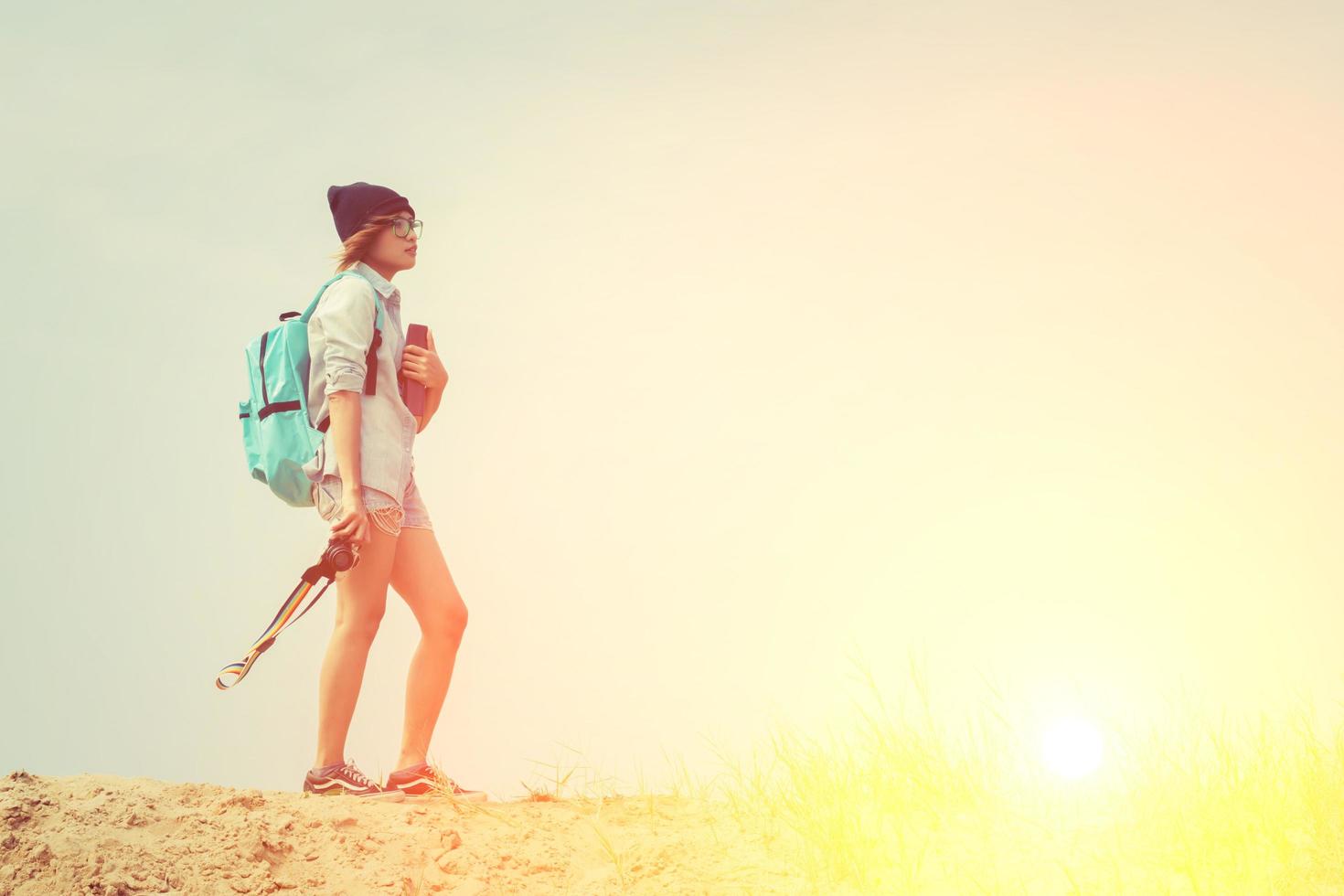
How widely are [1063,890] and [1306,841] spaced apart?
3.90 feet

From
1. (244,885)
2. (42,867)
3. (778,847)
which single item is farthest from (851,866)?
(42,867)

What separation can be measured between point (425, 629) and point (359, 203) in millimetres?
1840

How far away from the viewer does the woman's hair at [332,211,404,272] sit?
4418mm

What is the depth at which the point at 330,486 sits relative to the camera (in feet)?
13.4

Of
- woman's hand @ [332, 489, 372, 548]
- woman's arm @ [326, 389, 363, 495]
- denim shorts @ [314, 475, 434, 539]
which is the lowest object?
woman's hand @ [332, 489, 372, 548]

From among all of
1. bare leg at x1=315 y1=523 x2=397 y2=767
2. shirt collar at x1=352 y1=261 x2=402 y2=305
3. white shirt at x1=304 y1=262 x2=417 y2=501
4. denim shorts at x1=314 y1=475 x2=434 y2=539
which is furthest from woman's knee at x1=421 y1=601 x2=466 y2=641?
shirt collar at x1=352 y1=261 x2=402 y2=305

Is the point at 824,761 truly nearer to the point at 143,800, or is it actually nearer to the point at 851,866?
the point at 851,866

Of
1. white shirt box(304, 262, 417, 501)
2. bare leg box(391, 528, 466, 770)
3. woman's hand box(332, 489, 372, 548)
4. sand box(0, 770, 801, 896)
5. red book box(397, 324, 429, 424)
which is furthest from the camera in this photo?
red book box(397, 324, 429, 424)

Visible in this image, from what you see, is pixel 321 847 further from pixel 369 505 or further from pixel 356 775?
pixel 369 505

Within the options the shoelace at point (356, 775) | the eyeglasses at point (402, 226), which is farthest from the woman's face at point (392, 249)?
the shoelace at point (356, 775)

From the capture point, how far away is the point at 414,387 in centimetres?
437

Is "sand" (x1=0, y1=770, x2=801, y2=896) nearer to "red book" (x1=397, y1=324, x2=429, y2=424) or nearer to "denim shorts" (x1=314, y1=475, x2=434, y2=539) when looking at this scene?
"denim shorts" (x1=314, y1=475, x2=434, y2=539)

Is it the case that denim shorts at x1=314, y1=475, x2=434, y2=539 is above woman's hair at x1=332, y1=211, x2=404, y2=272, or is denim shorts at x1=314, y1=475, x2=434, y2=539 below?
below

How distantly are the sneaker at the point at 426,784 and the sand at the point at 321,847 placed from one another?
6 centimetres
